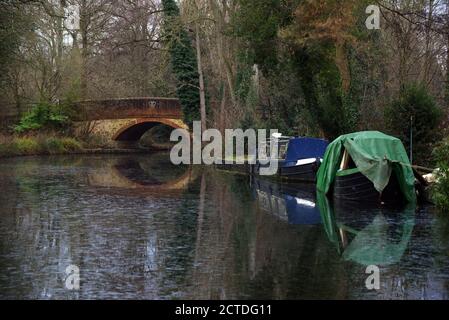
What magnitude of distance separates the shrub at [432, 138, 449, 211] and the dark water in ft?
1.34

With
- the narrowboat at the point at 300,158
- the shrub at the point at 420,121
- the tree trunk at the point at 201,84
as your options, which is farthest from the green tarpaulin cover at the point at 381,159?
the tree trunk at the point at 201,84

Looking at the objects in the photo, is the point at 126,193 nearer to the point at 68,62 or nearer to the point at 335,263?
the point at 335,263

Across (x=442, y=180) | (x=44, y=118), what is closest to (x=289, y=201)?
(x=442, y=180)

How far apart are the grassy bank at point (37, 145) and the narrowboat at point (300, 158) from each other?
62.7 ft

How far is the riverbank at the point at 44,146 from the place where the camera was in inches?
1531

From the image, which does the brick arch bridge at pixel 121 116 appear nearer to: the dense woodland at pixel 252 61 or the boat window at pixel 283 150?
the dense woodland at pixel 252 61

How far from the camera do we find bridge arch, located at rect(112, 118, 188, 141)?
1724 inches

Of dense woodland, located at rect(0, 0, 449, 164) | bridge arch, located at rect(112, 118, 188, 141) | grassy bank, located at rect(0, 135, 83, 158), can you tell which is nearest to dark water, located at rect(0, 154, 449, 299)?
dense woodland, located at rect(0, 0, 449, 164)

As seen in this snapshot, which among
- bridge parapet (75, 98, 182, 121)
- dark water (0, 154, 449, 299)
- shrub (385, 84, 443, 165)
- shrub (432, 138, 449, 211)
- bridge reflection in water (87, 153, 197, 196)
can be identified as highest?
bridge parapet (75, 98, 182, 121)

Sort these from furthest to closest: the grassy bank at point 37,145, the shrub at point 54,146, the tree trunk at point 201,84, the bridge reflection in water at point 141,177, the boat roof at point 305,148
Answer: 1. the shrub at point 54,146
2. the grassy bank at point 37,145
3. the tree trunk at point 201,84
4. the boat roof at point 305,148
5. the bridge reflection in water at point 141,177

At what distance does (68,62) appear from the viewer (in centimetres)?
4250

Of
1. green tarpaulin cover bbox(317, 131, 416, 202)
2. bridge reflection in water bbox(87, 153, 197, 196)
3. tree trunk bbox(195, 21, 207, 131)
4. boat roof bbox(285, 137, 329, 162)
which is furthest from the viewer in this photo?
tree trunk bbox(195, 21, 207, 131)

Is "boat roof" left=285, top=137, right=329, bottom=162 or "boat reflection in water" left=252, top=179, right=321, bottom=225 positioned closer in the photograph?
"boat reflection in water" left=252, top=179, right=321, bottom=225

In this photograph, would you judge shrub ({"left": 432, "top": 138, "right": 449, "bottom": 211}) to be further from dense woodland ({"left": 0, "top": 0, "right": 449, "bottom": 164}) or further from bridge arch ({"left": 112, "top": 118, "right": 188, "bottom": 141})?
bridge arch ({"left": 112, "top": 118, "right": 188, "bottom": 141})
